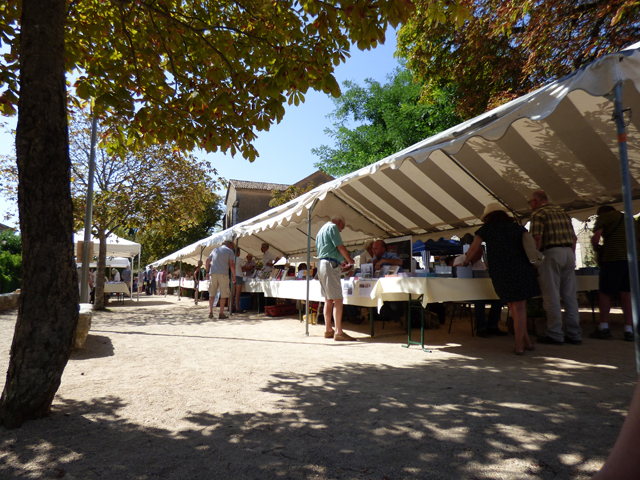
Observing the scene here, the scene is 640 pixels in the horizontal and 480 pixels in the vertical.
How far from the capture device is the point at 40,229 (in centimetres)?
250

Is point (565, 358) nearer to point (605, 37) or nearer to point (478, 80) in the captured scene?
point (605, 37)

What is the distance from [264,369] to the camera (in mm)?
4164

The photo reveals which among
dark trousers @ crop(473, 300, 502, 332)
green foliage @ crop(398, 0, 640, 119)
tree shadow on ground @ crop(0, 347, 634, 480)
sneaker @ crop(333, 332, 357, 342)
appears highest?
green foliage @ crop(398, 0, 640, 119)

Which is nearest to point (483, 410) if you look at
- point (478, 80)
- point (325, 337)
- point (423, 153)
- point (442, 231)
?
point (423, 153)

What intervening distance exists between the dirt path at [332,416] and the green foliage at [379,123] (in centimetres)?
1953

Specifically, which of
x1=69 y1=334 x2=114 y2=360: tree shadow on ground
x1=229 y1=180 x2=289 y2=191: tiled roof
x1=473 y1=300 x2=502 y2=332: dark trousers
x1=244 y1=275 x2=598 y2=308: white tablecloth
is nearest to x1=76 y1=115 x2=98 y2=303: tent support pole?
x1=69 y1=334 x2=114 y2=360: tree shadow on ground

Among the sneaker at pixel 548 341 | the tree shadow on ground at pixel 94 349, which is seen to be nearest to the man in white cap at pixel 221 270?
the tree shadow on ground at pixel 94 349

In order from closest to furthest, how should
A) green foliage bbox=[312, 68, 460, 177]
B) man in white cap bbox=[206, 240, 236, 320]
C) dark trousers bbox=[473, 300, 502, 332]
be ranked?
1. dark trousers bbox=[473, 300, 502, 332]
2. man in white cap bbox=[206, 240, 236, 320]
3. green foliage bbox=[312, 68, 460, 177]

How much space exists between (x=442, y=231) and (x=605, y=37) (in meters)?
4.64

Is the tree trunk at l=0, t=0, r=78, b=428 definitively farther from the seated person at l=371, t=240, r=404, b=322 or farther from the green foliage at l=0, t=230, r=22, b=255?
the green foliage at l=0, t=230, r=22, b=255

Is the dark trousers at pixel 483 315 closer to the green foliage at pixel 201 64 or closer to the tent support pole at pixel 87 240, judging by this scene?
the green foliage at pixel 201 64

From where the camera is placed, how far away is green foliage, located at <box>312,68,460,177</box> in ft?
77.8

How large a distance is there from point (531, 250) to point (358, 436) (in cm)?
323

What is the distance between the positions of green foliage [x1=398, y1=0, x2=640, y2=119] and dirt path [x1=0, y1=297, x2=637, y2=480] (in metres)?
5.91
